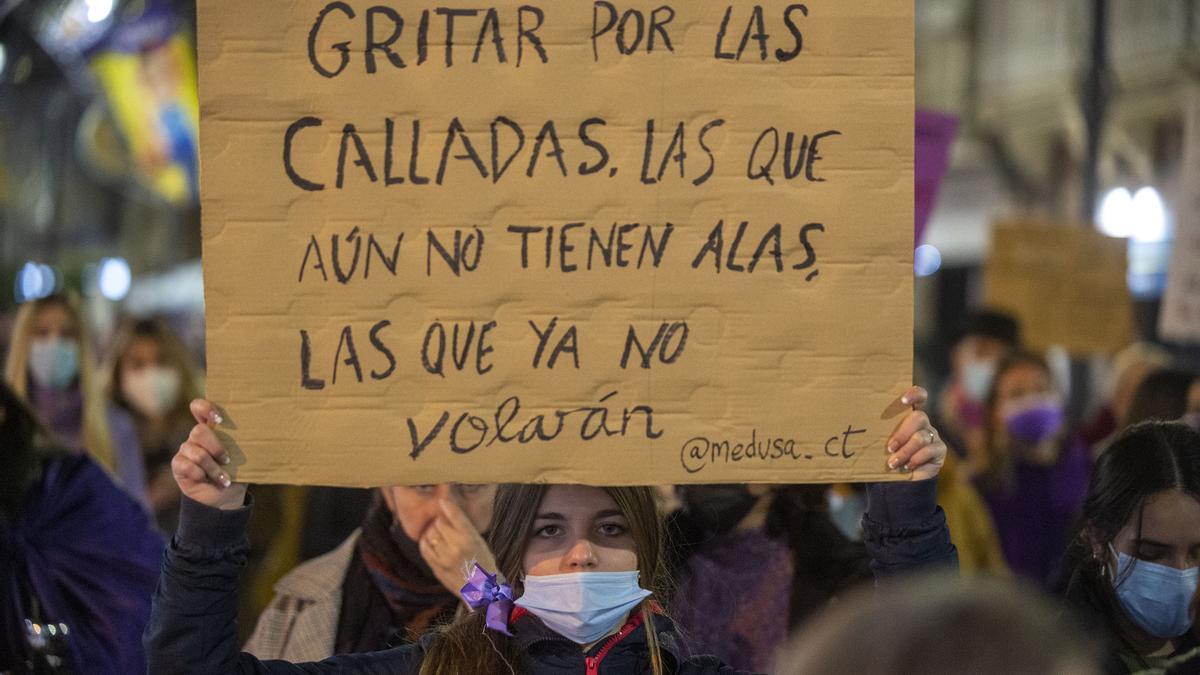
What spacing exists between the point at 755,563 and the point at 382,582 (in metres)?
1.03

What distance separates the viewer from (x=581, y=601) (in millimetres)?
2885

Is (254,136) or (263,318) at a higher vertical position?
(254,136)

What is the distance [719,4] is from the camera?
2.88 m

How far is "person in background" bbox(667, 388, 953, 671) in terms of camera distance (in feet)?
13.4

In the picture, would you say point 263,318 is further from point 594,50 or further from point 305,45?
point 594,50

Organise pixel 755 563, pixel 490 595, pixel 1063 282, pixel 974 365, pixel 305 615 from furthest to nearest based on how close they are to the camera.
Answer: pixel 974 365, pixel 1063 282, pixel 755 563, pixel 305 615, pixel 490 595

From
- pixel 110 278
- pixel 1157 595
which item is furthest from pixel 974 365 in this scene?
pixel 110 278

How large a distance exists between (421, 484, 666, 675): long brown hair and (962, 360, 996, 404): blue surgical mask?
6125 millimetres

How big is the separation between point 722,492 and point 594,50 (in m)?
1.72

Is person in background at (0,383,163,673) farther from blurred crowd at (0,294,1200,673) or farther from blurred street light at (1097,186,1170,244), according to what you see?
blurred street light at (1097,186,1170,244)

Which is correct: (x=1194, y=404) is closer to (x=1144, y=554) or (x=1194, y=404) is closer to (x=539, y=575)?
(x=1144, y=554)

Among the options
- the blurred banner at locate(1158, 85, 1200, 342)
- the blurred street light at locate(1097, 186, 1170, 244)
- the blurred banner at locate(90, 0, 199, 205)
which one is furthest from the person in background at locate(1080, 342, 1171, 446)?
the blurred banner at locate(90, 0, 199, 205)

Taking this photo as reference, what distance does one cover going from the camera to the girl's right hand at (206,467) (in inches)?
106

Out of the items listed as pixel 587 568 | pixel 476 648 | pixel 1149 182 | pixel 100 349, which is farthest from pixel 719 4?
pixel 100 349
